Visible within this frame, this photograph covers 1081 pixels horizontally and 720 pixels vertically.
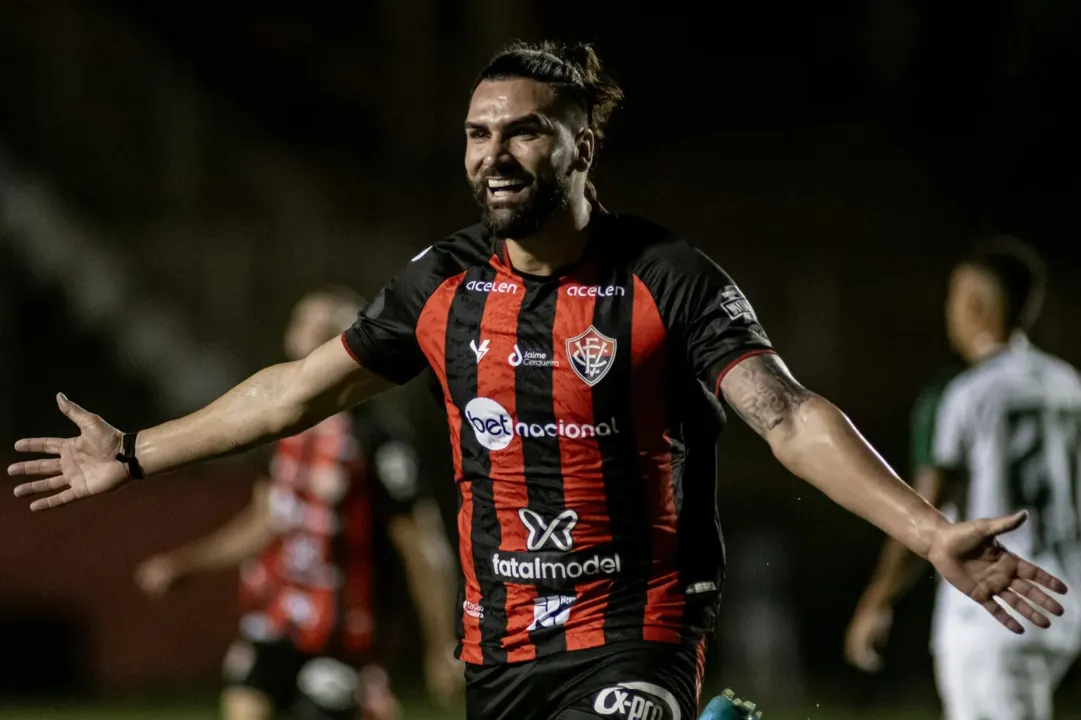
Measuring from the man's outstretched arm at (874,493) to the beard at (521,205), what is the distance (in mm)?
690

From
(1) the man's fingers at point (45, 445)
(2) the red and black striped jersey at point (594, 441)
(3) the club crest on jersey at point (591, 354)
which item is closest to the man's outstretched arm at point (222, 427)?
(1) the man's fingers at point (45, 445)

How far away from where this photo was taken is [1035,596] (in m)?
3.20

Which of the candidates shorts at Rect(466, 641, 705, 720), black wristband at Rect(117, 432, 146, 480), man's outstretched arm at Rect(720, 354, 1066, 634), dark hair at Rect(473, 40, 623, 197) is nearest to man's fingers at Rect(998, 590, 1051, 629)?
man's outstretched arm at Rect(720, 354, 1066, 634)

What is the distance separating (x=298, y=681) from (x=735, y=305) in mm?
3421

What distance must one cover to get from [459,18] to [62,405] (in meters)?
13.2

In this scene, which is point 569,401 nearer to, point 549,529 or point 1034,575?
point 549,529

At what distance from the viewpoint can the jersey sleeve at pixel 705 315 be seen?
3.91 metres

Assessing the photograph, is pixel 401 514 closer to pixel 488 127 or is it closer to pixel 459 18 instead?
pixel 488 127

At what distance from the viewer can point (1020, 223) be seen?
16.8 metres

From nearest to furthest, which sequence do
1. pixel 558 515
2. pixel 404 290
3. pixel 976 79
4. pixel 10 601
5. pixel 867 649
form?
1. pixel 558 515
2. pixel 404 290
3. pixel 867 649
4. pixel 10 601
5. pixel 976 79

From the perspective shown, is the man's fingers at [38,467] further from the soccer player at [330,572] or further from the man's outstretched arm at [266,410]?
the soccer player at [330,572]

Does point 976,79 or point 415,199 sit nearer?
point 415,199

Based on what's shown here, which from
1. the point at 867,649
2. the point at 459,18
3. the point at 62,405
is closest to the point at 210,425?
the point at 62,405

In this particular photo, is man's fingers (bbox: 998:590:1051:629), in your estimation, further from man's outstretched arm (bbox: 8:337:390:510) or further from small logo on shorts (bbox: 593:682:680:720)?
man's outstretched arm (bbox: 8:337:390:510)
